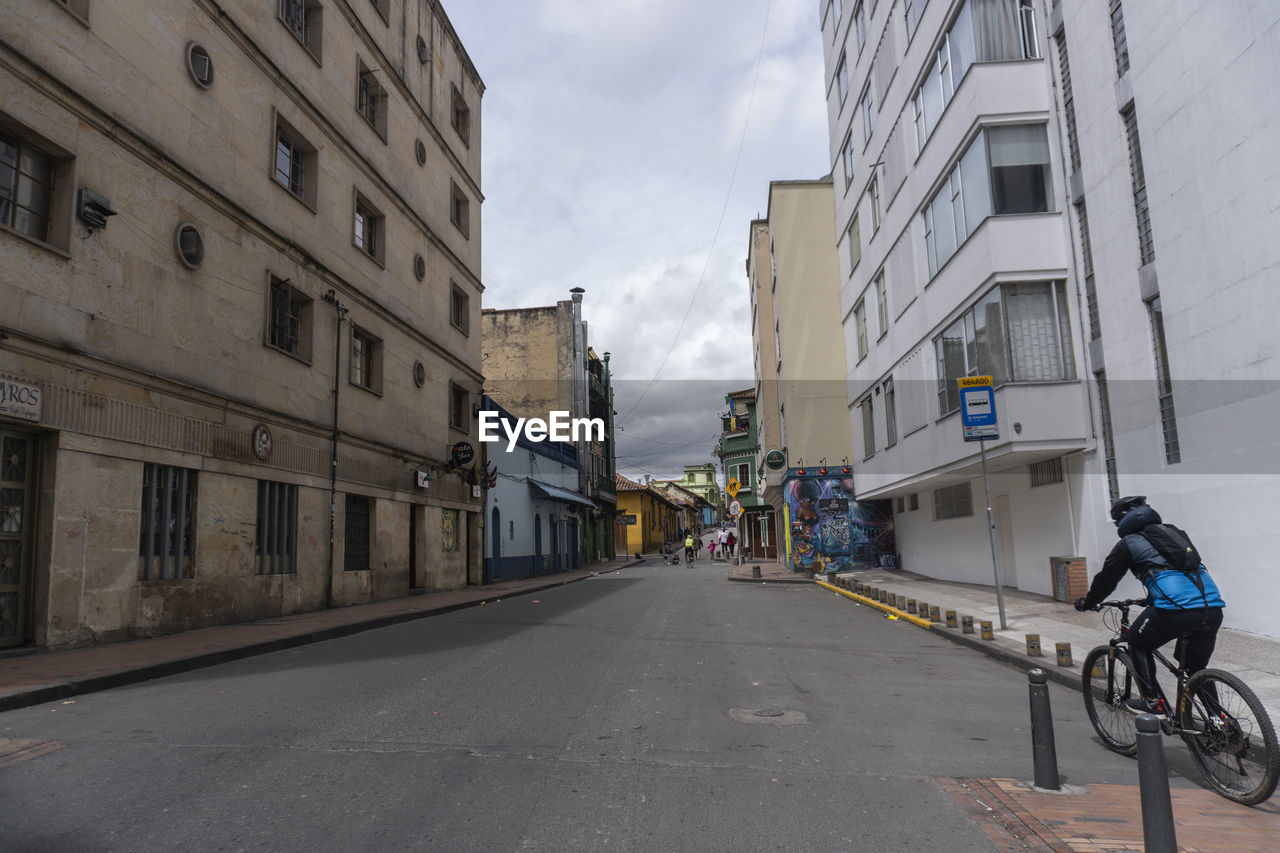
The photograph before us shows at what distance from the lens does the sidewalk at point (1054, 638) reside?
7.89 meters

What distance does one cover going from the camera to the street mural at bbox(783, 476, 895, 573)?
28.2 m

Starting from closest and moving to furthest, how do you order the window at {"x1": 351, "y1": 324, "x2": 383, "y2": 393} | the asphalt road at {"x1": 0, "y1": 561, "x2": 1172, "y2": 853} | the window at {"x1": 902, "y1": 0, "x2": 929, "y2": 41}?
the asphalt road at {"x1": 0, "y1": 561, "x2": 1172, "y2": 853} → the window at {"x1": 902, "y1": 0, "x2": 929, "y2": 41} → the window at {"x1": 351, "y1": 324, "x2": 383, "y2": 393}

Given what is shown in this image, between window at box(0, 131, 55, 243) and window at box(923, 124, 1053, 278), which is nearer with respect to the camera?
window at box(0, 131, 55, 243)

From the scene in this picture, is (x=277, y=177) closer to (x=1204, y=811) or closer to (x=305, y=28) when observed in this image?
(x=305, y=28)

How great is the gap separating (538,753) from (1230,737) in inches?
161

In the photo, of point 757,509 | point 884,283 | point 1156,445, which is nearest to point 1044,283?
point 1156,445

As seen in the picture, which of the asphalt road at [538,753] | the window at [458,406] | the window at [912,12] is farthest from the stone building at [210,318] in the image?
the window at [912,12]

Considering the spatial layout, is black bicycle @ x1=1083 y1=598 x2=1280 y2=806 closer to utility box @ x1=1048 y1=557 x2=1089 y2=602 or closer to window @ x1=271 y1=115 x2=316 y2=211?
utility box @ x1=1048 y1=557 x2=1089 y2=602

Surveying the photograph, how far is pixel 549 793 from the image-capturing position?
15.0 ft

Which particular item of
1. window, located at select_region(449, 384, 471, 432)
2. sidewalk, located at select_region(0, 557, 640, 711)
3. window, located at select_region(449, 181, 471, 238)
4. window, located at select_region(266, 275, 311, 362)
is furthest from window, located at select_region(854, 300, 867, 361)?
window, located at select_region(266, 275, 311, 362)

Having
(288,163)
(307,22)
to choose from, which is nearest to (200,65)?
(288,163)

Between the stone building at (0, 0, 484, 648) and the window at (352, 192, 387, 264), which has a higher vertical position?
the window at (352, 192, 387, 264)

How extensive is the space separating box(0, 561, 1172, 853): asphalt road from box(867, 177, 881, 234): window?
15.4 metres

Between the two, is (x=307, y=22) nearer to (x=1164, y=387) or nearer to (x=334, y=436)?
(x=334, y=436)
